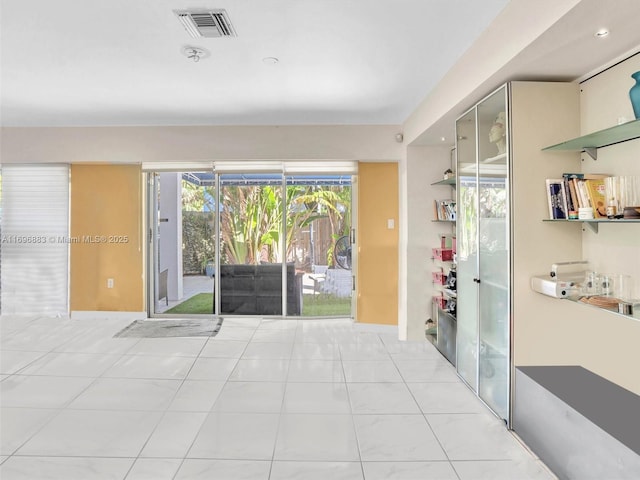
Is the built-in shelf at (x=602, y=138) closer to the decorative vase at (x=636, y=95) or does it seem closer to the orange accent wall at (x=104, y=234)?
the decorative vase at (x=636, y=95)

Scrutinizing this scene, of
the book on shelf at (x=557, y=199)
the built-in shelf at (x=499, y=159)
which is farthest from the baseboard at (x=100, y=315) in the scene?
the book on shelf at (x=557, y=199)

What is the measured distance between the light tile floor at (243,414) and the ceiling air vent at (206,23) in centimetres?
260

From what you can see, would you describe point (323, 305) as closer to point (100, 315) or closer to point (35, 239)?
point (100, 315)

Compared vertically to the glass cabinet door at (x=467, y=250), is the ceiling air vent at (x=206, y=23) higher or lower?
higher

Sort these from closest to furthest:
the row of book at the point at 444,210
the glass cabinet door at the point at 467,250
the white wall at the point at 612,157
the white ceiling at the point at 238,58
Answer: the white wall at the point at 612,157
the white ceiling at the point at 238,58
the glass cabinet door at the point at 467,250
the row of book at the point at 444,210

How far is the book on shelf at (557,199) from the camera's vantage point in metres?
2.37

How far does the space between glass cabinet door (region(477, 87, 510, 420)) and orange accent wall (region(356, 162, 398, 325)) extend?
1.97 meters

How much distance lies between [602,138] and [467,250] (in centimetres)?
133

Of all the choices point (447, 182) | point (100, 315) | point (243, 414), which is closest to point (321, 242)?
point (447, 182)

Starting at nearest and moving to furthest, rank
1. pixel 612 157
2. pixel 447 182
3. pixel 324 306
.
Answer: pixel 612 157
pixel 447 182
pixel 324 306

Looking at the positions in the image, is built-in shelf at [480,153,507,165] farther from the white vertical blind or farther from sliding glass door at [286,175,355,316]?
the white vertical blind

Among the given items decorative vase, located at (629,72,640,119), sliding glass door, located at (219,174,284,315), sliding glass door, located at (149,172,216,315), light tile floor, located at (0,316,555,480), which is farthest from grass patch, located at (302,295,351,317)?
decorative vase, located at (629,72,640,119)

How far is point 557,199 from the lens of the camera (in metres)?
2.40

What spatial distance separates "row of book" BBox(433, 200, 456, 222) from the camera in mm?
4172
